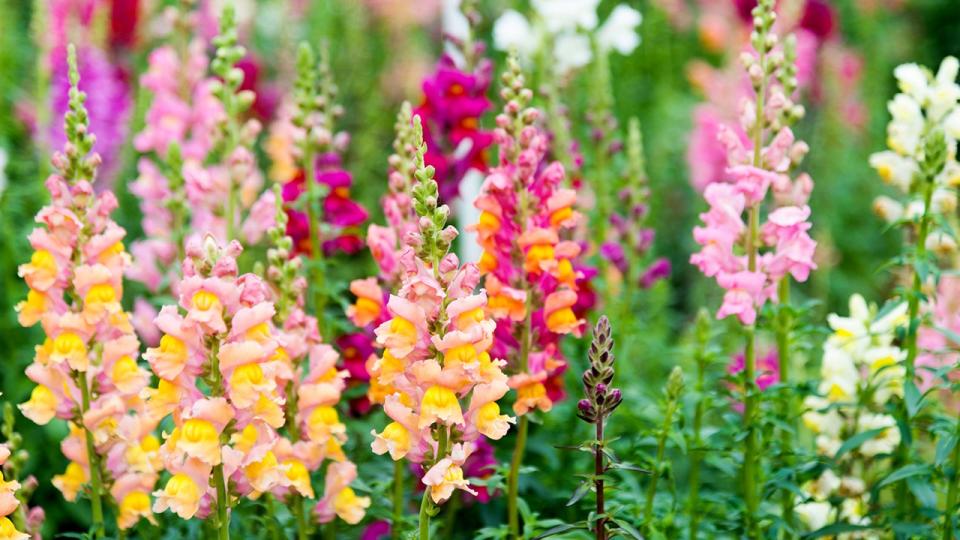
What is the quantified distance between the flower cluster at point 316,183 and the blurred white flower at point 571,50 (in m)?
1.44

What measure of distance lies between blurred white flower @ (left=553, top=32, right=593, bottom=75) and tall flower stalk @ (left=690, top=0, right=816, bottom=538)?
186cm

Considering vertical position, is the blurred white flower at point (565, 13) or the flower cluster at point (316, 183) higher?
the blurred white flower at point (565, 13)

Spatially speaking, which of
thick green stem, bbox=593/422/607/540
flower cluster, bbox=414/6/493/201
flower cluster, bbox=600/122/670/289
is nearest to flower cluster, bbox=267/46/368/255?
flower cluster, bbox=414/6/493/201

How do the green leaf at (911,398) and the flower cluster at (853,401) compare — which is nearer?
the green leaf at (911,398)

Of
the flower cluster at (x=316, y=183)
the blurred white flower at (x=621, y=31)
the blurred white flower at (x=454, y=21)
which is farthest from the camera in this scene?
the blurred white flower at (x=621, y=31)

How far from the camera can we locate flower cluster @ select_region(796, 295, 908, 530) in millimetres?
3830

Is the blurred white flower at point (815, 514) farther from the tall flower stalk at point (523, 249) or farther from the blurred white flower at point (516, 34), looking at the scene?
the blurred white flower at point (516, 34)

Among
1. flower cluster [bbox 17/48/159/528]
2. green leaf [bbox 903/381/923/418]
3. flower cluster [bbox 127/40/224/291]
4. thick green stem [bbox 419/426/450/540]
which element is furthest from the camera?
flower cluster [bbox 127/40/224/291]

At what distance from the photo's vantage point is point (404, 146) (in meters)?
3.52

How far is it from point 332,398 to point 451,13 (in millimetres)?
2190

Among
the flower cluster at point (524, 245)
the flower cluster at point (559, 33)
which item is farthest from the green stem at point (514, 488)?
the flower cluster at point (559, 33)

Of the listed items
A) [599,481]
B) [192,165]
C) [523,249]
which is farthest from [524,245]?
[192,165]

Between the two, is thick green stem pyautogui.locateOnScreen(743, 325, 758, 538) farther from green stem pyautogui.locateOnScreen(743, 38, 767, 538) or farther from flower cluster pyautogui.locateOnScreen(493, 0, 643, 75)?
flower cluster pyautogui.locateOnScreen(493, 0, 643, 75)

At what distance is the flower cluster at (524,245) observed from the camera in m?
3.28
